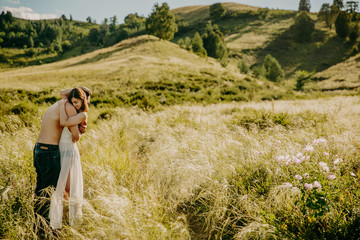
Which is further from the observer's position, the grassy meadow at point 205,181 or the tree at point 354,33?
the tree at point 354,33

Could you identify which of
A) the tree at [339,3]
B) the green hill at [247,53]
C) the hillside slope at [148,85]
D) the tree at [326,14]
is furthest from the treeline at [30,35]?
the tree at [339,3]

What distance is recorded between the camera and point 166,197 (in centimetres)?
307

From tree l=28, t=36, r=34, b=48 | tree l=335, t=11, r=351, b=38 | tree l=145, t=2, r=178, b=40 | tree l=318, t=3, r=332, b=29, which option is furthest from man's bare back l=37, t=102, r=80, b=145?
tree l=28, t=36, r=34, b=48

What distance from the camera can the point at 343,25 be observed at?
197 ft

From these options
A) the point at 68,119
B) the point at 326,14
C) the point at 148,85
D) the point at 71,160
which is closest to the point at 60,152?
the point at 71,160

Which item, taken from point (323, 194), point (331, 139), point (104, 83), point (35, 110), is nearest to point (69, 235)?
point (323, 194)

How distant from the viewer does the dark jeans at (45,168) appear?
278 cm

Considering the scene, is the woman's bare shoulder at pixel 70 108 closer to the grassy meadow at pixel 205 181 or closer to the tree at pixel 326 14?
the grassy meadow at pixel 205 181

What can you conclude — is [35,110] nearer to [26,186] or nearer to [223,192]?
[26,186]

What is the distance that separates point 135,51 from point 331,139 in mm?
41722

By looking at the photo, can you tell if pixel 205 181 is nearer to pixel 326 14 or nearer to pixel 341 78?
pixel 341 78

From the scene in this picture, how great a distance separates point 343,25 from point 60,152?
84.1 m

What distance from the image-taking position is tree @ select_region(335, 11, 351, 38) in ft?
195

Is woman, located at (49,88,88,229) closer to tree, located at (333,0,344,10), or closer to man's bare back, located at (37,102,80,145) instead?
man's bare back, located at (37,102,80,145)
